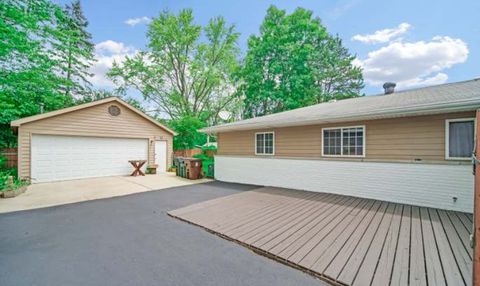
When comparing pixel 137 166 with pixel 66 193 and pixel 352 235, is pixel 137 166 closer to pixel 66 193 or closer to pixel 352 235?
pixel 66 193

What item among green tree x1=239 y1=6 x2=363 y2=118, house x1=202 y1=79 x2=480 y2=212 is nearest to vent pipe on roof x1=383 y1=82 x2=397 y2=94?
house x1=202 y1=79 x2=480 y2=212

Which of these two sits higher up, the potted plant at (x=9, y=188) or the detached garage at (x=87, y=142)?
the detached garage at (x=87, y=142)

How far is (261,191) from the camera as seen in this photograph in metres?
6.53

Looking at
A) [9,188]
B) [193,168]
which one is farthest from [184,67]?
[9,188]

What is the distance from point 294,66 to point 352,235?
55.3 ft

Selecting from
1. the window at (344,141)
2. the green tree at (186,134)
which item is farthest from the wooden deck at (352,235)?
the green tree at (186,134)

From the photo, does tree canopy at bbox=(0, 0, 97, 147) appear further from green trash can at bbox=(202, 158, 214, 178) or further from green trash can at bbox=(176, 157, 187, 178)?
green trash can at bbox=(202, 158, 214, 178)

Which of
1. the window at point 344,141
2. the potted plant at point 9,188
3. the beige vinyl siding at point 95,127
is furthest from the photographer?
the beige vinyl siding at point 95,127

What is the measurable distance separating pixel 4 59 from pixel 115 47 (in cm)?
1061

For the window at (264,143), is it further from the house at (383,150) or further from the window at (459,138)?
the window at (459,138)

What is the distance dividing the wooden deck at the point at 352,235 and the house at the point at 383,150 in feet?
1.72

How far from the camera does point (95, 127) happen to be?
9344 mm

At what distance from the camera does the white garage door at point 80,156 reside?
26.5ft

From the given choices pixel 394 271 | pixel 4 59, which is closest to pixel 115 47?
pixel 4 59
